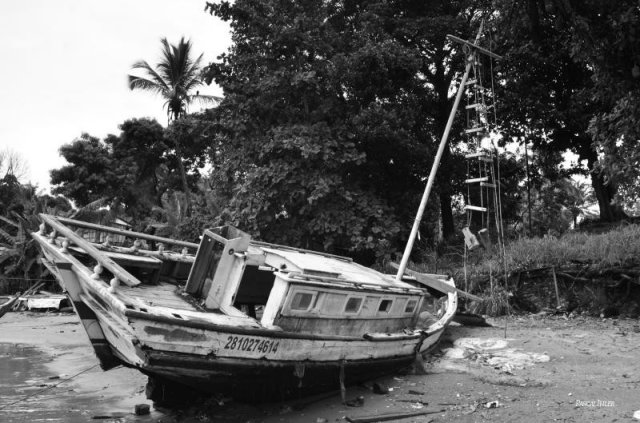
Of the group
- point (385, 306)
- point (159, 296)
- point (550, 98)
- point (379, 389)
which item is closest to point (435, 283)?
point (385, 306)

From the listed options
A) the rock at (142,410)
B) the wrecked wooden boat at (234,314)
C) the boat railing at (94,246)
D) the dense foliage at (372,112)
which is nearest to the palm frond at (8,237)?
the dense foliage at (372,112)

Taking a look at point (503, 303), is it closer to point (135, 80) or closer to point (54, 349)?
point (54, 349)

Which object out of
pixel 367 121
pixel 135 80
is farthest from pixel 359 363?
pixel 135 80

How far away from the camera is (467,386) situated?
29.1 feet

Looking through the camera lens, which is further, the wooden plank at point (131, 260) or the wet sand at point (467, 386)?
the wooden plank at point (131, 260)

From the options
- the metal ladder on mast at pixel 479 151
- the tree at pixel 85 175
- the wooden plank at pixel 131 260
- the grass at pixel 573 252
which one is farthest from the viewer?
the tree at pixel 85 175

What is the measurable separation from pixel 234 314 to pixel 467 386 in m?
4.17

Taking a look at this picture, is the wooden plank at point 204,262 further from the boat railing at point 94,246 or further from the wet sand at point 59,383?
the wet sand at point 59,383

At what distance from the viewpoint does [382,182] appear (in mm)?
17969

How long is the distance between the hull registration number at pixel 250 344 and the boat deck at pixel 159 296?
1.04 meters

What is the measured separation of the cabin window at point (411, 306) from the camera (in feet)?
32.4

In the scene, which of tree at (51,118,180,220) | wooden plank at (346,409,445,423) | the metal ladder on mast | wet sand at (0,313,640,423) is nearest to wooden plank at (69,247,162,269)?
wet sand at (0,313,640,423)

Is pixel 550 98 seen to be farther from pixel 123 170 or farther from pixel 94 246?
pixel 123 170

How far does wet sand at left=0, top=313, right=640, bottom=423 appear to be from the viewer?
755cm
